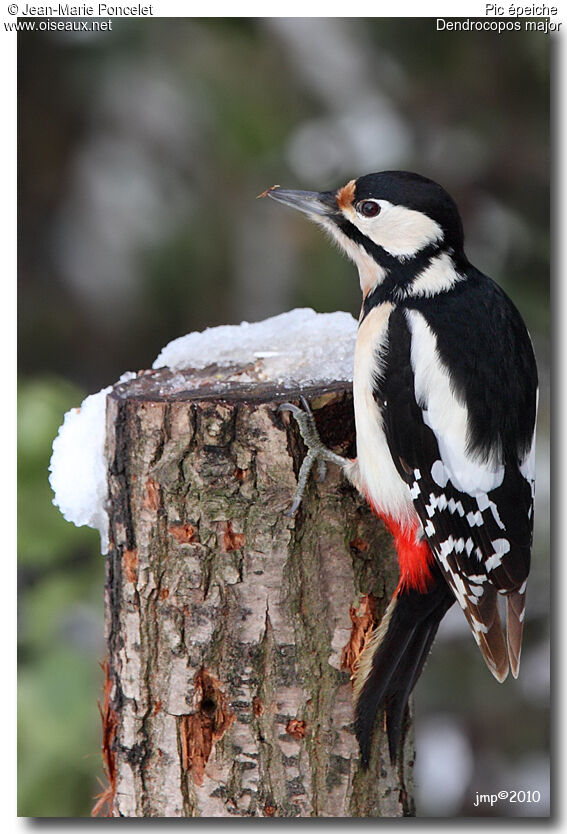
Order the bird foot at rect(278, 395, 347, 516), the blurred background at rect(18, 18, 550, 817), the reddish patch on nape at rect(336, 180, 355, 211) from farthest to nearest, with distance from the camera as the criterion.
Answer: the blurred background at rect(18, 18, 550, 817) → the reddish patch on nape at rect(336, 180, 355, 211) → the bird foot at rect(278, 395, 347, 516)

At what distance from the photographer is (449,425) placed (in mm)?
1507

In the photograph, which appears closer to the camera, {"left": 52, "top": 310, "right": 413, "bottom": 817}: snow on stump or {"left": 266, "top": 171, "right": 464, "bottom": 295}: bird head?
{"left": 52, "top": 310, "right": 413, "bottom": 817}: snow on stump

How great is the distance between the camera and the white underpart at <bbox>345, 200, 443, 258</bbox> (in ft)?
5.26

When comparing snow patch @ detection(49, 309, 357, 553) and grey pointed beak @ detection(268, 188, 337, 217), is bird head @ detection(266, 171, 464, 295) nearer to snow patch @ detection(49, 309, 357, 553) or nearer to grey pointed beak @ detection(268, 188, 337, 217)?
grey pointed beak @ detection(268, 188, 337, 217)

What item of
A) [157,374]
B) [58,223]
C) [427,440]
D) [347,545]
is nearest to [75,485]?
[157,374]

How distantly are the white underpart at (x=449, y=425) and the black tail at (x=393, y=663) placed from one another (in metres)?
0.17

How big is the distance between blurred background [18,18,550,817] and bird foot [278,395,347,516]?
49 centimetres

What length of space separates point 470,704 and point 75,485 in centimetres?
117

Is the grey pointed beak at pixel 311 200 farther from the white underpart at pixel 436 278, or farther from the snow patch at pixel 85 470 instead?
the snow patch at pixel 85 470

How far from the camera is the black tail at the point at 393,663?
5.01 feet

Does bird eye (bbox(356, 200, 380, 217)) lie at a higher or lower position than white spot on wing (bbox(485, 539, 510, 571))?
higher

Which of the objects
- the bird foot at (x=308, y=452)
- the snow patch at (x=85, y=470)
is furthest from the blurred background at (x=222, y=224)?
the bird foot at (x=308, y=452)

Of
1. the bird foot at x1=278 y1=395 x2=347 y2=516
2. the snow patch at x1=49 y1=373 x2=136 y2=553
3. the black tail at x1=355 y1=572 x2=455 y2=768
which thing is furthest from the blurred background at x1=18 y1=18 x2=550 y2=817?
the bird foot at x1=278 y1=395 x2=347 y2=516

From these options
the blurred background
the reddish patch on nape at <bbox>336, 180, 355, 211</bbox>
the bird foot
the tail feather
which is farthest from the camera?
the blurred background
